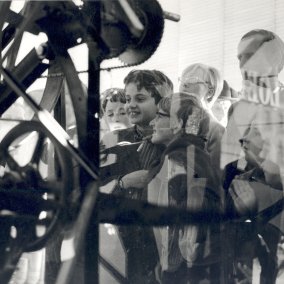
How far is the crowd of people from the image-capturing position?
2.38 meters

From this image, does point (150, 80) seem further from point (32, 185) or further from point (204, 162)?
point (32, 185)

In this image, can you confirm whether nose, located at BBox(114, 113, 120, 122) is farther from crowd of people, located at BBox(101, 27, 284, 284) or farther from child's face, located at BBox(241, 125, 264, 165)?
child's face, located at BBox(241, 125, 264, 165)

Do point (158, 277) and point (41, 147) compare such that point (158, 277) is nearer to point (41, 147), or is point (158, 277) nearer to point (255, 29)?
point (41, 147)

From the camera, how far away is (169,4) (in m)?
2.53

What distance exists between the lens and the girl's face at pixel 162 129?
98.7 inches

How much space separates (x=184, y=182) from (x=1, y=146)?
0.75 m

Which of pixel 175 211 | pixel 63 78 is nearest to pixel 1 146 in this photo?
pixel 63 78

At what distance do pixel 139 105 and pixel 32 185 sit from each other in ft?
1.75

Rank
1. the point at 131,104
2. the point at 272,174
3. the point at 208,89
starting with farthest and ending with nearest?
the point at 131,104 < the point at 208,89 < the point at 272,174

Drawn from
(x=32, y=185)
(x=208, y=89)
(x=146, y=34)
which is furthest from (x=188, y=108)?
(x=32, y=185)

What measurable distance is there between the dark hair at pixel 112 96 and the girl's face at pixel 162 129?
0.18 m

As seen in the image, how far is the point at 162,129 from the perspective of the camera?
2.51 metres

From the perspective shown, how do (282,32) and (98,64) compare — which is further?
(98,64)

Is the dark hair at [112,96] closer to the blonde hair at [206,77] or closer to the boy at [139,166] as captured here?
the boy at [139,166]
